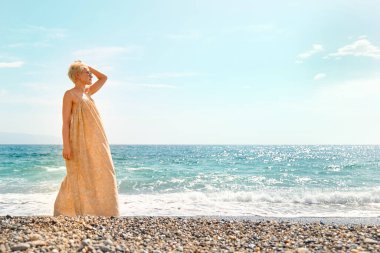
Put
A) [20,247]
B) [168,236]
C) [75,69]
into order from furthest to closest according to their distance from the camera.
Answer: [75,69] → [168,236] → [20,247]

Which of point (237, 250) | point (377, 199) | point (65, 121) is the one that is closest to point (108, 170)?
point (65, 121)

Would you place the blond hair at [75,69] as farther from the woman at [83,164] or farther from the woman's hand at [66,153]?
the woman's hand at [66,153]

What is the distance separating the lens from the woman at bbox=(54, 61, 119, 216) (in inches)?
278

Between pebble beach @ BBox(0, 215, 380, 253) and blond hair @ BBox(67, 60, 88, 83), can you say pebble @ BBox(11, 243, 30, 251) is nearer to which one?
pebble beach @ BBox(0, 215, 380, 253)

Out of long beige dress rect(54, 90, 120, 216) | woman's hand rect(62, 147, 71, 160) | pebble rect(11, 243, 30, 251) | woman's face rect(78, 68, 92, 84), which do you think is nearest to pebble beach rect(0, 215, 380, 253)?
pebble rect(11, 243, 30, 251)

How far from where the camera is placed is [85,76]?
7160 mm

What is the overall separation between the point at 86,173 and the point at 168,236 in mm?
2113

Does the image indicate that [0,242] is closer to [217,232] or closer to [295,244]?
[217,232]

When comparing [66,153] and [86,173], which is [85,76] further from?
[86,173]

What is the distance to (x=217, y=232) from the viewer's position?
6.37 meters

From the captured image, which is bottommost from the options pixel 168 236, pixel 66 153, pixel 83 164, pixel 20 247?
pixel 168 236

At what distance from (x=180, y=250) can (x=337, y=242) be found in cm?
229

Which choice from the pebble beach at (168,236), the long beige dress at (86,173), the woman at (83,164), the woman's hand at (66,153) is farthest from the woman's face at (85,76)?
the pebble beach at (168,236)

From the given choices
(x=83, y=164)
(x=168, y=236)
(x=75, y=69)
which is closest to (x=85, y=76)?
(x=75, y=69)
